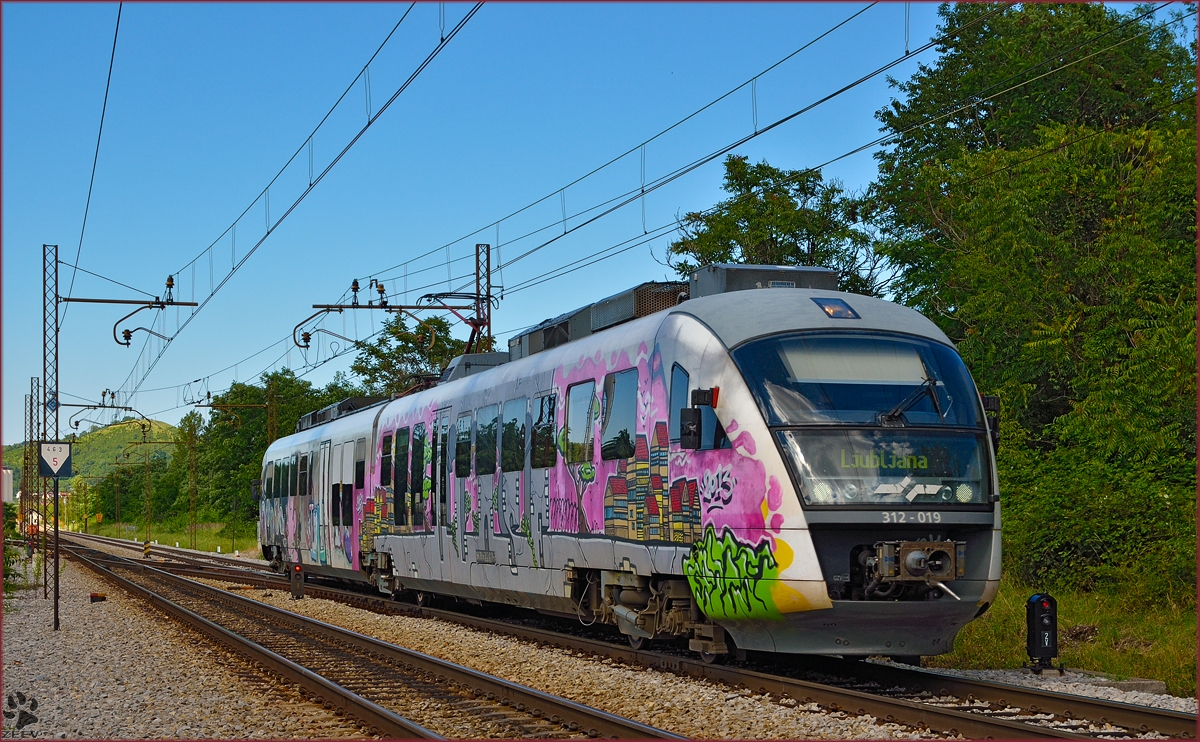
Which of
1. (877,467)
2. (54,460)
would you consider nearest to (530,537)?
(877,467)

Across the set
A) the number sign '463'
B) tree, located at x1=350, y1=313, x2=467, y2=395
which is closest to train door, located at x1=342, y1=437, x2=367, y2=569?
the number sign '463'

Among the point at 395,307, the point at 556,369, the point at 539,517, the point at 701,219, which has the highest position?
the point at 701,219

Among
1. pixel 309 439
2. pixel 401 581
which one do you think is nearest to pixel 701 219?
pixel 309 439

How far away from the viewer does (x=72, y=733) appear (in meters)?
9.90

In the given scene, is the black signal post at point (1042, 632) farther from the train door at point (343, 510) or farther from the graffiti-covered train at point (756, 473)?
the train door at point (343, 510)

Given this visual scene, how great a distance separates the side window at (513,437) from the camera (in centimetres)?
1574

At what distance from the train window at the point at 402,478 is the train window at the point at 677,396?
9104 millimetres

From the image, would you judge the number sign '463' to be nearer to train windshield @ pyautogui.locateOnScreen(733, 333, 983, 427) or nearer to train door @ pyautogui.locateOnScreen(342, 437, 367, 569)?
train door @ pyautogui.locateOnScreen(342, 437, 367, 569)

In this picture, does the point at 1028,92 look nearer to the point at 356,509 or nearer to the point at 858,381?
the point at 356,509

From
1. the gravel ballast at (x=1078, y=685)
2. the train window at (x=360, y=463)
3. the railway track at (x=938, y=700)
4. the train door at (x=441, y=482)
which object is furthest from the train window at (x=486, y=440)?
the gravel ballast at (x=1078, y=685)

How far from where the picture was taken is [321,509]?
2639 centimetres

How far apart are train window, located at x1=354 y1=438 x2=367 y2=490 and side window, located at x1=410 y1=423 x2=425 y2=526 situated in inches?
126

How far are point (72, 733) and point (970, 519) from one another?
7.34m

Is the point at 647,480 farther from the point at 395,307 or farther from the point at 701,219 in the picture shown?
the point at 701,219
